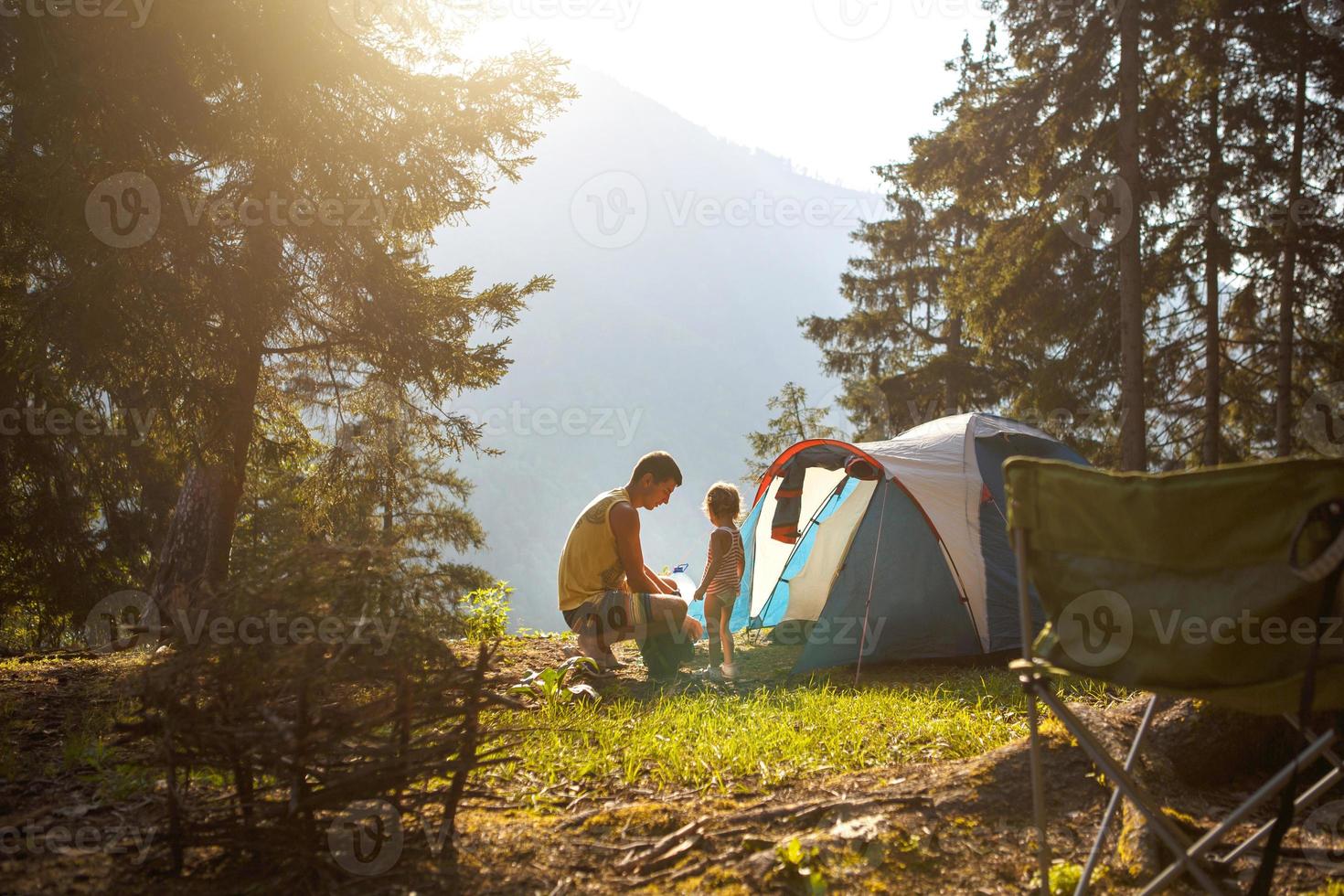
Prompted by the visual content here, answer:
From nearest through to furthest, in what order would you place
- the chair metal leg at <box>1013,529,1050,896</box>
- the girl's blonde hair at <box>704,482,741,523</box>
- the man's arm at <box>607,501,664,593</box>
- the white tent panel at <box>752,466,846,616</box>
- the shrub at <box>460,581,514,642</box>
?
the chair metal leg at <box>1013,529,1050,896</box> < the man's arm at <box>607,501,664,593</box> < the girl's blonde hair at <box>704,482,741,523</box> < the shrub at <box>460,581,514,642</box> < the white tent panel at <box>752,466,846,616</box>

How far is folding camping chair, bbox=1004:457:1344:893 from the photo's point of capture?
1.75 m

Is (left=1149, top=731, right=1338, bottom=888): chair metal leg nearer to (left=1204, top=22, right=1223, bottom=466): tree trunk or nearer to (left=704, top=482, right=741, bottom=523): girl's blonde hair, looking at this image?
(left=704, top=482, right=741, bottom=523): girl's blonde hair

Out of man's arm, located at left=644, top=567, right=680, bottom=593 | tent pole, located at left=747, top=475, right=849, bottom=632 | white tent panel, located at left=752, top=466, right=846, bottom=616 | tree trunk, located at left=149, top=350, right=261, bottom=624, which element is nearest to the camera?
tree trunk, located at left=149, top=350, right=261, bottom=624

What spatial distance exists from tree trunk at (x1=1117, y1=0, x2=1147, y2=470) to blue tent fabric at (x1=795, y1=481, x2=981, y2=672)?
4.87 m

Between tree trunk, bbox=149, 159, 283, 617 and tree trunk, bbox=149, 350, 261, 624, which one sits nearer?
tree trunk, bbox=149, 159, 283, 617

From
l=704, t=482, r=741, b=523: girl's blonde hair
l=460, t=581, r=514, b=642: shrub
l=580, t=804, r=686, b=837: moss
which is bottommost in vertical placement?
l=580, t=804, r=686, b=837: moss

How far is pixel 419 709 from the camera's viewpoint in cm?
226

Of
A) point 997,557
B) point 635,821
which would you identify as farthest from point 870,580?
point 635,821

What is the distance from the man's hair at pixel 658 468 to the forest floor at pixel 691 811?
1689 mm

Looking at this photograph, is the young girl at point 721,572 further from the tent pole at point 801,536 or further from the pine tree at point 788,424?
the pine tree at point 788,424

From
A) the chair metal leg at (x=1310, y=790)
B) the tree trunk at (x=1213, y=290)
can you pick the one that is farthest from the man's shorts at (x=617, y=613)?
the tree trunk at (x=1213, y=290)

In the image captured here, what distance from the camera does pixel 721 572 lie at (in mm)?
5945

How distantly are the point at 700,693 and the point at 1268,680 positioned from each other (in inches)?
131

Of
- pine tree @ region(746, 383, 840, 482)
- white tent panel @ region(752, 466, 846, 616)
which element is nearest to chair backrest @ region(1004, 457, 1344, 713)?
white tent panel @ region(752, 466, 846, 616)
